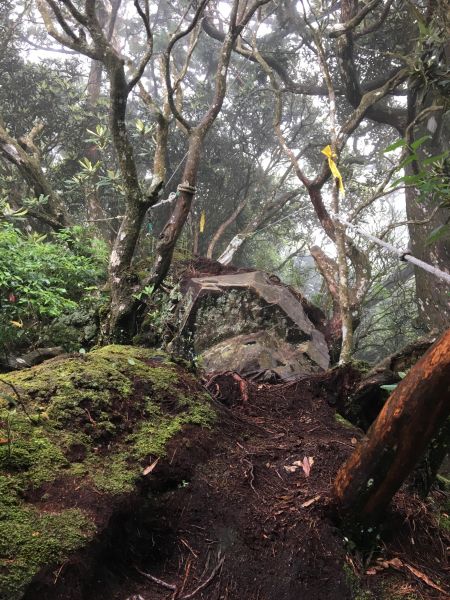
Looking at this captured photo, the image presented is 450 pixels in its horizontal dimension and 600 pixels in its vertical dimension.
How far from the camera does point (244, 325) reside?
516 cm

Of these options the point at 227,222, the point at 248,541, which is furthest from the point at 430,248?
the point at 248,541

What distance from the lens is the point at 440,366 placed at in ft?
4.63

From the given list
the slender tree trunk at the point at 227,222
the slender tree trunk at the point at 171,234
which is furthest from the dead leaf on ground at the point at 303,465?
the slender tree trunk at the point at 227,222

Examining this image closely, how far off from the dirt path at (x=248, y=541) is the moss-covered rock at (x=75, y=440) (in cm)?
17

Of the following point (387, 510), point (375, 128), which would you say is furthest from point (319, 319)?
point (375, 128)

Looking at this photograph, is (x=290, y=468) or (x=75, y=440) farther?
(x=290, y=468)

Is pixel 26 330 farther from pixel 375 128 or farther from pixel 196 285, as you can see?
pixel 375 128

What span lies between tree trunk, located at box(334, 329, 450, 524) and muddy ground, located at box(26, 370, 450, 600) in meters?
0.19

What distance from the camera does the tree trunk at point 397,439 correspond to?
145 centimetres

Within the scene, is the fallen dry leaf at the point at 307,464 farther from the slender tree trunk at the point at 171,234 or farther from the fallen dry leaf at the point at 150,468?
the slender tree trunk at the point at 171,234

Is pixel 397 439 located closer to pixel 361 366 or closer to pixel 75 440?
pixel 75 440

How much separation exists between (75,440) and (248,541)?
908 mm

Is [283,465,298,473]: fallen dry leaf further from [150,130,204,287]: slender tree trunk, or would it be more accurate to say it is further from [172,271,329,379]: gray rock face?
[150,130,204,287]: slender tree trunk

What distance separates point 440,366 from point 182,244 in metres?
7.74
